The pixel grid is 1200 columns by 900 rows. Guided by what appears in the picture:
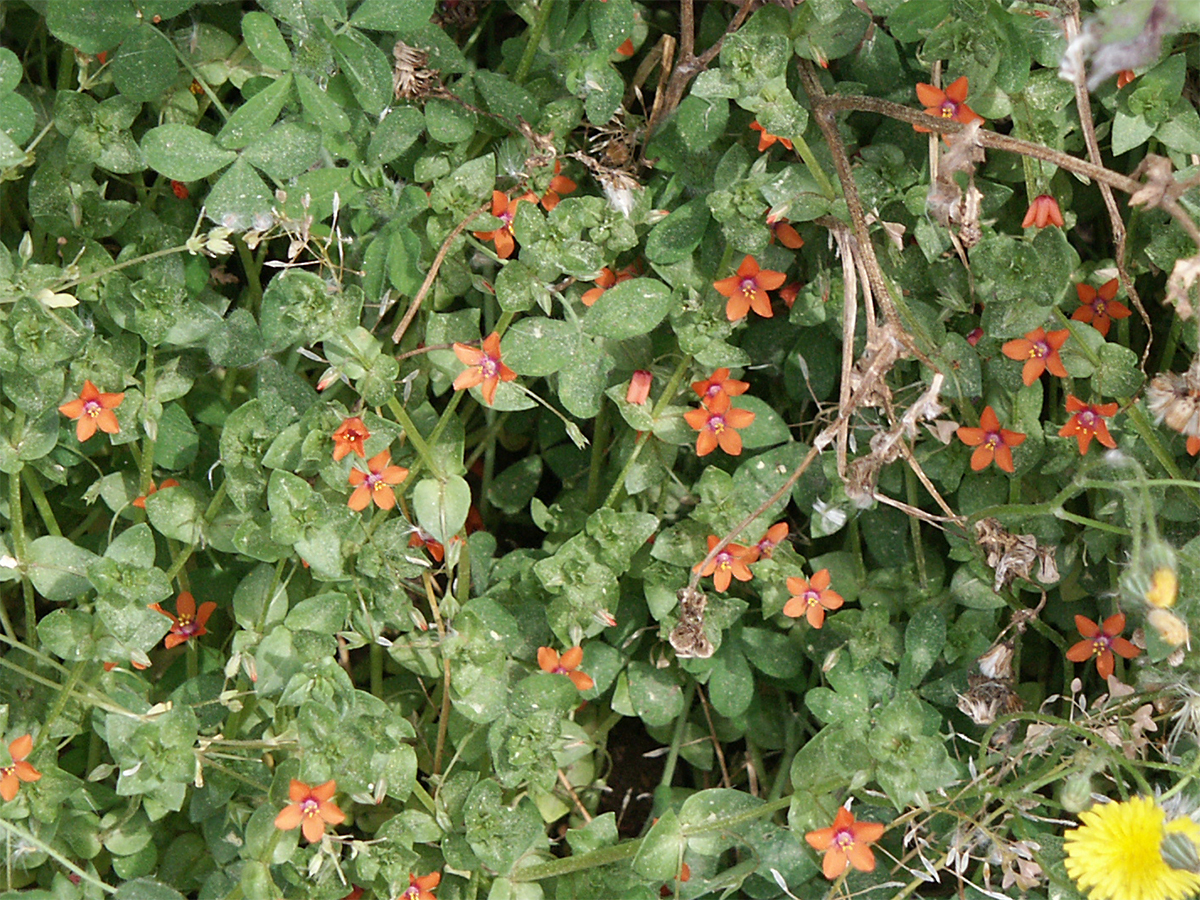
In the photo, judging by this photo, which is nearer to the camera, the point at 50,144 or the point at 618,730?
the point at 50,144

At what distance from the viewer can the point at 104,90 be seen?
2.07 meters

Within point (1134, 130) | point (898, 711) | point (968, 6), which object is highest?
point (968, 6)

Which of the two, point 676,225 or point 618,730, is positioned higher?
point 676,225

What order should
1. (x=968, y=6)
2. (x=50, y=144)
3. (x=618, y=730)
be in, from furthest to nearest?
(x=618, y=730) → (x=50, y=144) → (x=968, y=6)

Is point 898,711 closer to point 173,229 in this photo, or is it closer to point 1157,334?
point 1157,334

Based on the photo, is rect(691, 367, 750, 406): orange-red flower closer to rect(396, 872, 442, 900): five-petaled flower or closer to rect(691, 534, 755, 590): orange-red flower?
rect(691, 534, 755, 590): orange-red flower

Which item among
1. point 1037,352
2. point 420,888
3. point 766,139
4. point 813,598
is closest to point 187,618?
point 420,888

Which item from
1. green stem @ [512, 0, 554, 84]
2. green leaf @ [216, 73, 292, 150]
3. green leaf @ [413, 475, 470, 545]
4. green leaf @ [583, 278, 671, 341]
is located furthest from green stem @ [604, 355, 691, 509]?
green leaf @ [216, 73, 292, 150]

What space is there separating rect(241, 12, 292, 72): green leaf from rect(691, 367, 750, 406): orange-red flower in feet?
3.01

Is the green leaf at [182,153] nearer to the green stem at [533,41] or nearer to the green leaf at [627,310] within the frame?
the green stem at [533,41]

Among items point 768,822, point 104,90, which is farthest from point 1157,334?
point 104,90

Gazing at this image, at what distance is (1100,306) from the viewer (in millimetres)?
2000

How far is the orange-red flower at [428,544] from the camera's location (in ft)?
6.84

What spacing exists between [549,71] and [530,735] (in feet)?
4.07
